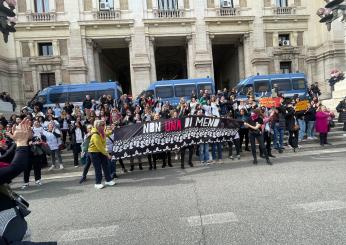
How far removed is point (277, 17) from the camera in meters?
32.4

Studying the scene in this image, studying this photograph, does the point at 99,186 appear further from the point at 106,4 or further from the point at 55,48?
the point at 106,4

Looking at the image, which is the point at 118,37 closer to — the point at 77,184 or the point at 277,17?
the point at 277,17

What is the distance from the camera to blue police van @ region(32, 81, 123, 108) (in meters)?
22.0

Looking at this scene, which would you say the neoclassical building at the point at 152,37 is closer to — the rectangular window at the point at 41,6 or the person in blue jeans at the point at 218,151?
the rectangular window at the point at 41,6

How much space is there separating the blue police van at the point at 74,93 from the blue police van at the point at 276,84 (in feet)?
31.7

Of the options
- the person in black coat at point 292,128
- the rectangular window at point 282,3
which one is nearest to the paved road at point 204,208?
the person in black coat at point 292,128

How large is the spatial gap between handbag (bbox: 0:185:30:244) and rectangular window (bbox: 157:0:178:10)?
1250 inches

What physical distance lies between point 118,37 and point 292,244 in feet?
97.7

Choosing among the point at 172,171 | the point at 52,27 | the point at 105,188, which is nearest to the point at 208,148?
the point at 172,171

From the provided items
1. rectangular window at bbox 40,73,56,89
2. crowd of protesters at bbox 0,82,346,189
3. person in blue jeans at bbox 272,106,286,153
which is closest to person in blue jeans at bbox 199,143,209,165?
crowd of protesters at bbox 0,82,346,189

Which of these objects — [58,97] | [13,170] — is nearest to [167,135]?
[13,170]

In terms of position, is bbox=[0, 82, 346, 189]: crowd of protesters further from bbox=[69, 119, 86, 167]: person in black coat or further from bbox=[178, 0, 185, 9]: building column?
bbox=[178, 0, 185, 9]: building column

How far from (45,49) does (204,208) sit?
1199 inches

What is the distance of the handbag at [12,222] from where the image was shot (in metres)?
2.42
